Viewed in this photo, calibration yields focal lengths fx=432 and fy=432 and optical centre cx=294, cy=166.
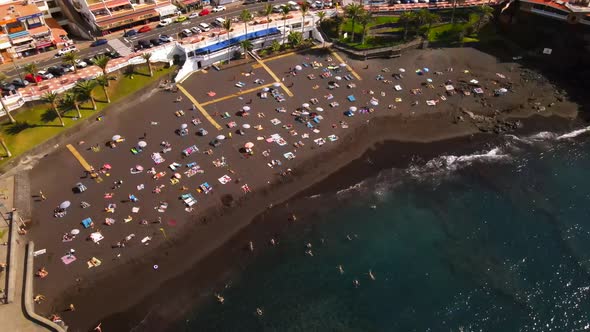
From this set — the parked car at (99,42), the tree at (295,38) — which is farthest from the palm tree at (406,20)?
the parked car at (99,42)

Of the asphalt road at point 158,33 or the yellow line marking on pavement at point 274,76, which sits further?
the yellow line marking on pavement at point 274,76

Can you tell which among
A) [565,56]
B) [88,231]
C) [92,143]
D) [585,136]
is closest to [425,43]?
[565,56]

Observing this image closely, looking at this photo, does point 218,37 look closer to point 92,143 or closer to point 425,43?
point 92,143

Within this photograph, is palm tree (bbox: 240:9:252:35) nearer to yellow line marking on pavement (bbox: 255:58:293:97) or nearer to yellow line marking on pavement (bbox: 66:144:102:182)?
yellow line marking on pavement (bbox: 255:58:293:97)

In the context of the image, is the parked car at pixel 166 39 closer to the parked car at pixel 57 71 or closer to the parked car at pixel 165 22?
the parked car at pixel 165 22

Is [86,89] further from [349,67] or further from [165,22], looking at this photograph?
[349,67]

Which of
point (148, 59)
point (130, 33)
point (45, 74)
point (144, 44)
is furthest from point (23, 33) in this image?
point (148, 59)

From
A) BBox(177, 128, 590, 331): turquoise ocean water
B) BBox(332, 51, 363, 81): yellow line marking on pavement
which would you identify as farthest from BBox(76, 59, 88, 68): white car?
BBox(177, 128, 590, 331): turquoise ocean water
